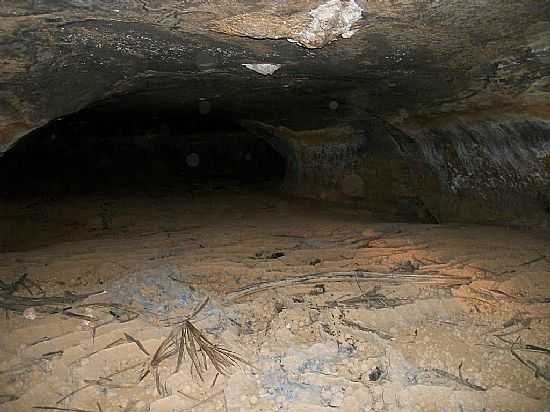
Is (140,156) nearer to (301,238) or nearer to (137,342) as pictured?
(301,238)

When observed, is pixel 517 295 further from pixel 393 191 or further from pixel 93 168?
pixel 93 168

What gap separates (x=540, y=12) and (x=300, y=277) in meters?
2.22

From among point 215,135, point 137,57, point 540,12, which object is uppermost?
point 540,12

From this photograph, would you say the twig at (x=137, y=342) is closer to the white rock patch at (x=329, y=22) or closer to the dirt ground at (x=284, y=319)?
the dirt ground at (x=284, y=319)

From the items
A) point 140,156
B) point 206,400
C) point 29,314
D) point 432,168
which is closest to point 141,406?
point 206,400

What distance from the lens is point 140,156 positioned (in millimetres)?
10766

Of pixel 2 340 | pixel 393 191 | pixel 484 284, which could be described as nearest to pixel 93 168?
pixel 393 191

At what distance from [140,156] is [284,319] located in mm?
8476

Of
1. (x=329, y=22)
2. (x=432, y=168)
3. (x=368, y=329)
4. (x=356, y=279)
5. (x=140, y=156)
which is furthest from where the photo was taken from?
(x=140, y=156)

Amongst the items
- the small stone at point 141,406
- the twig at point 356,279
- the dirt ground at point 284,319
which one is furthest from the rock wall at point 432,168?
the small stone at point 141,406

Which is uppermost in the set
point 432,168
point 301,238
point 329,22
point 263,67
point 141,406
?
point 329,22

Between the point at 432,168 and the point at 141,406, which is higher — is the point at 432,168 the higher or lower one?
the higher one

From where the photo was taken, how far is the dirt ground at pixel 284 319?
7.73 ft

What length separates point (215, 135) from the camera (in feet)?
35.2
